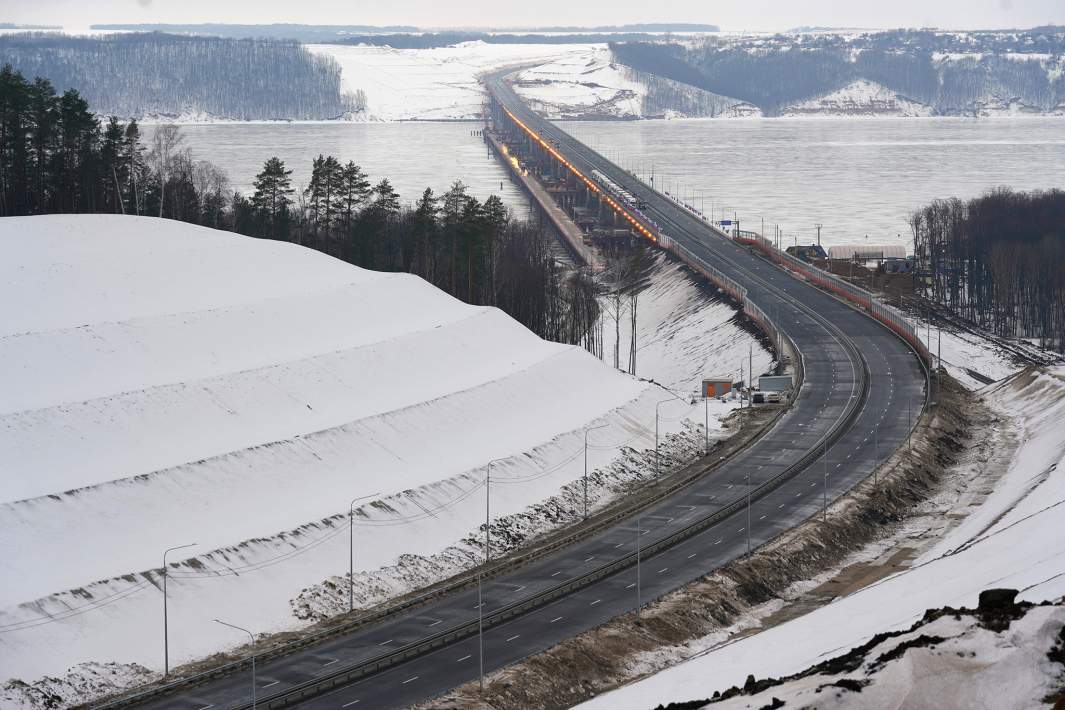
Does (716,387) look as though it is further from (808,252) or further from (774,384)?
(808,252)

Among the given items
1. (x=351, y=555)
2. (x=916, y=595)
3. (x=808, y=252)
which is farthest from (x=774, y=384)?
(x=808, y=252)

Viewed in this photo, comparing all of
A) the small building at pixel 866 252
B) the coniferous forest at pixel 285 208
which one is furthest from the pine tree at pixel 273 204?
the small building at pixel 866 252

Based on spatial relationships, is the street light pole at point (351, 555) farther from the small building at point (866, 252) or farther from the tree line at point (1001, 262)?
the small building at point (866, 252)

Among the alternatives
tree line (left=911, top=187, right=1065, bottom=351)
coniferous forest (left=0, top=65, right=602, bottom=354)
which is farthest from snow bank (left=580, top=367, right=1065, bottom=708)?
tree line (left=911, top=187, right=1065, bottom=351)

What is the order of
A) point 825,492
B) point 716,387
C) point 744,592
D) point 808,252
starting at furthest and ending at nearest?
point 808,252
point 716,387
point 825,492
point 744,592

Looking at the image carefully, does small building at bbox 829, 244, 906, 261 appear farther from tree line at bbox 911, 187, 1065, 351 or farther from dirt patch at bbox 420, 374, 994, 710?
dirt patch at bbox 420, 374, 994, 710

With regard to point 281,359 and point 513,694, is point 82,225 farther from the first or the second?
point 513,694
